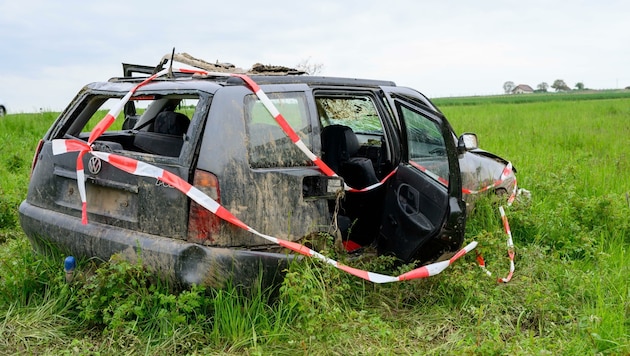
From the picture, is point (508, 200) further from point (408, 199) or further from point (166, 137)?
point (166, 137)

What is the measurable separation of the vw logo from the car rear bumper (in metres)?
0.32

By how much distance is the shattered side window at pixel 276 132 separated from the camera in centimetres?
Result: 349

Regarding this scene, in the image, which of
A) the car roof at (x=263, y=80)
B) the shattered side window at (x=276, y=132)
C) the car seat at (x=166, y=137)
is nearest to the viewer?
the shattered side window at (x=276, y=132)

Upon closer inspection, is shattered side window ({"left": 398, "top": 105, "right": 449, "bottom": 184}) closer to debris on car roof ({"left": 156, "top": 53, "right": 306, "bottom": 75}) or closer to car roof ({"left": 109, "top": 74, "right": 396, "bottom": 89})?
car roof ({"left": 109, "top": 74, "right": 396, "bottom": 89})

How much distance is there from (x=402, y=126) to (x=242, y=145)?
59.7 inches

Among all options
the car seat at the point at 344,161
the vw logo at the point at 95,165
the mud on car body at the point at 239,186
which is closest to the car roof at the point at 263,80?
the mud on car body at the point at 239,186

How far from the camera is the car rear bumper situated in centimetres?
336

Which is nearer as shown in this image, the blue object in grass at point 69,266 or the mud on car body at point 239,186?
the mud on car body at point 239,186

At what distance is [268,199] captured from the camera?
137 inches

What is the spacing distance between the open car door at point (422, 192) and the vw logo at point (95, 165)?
1.91 meters

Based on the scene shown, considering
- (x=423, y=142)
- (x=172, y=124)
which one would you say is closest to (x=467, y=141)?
(x=423, y=142)

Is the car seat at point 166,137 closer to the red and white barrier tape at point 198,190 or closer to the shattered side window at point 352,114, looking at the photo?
the red and white barrier tape at point 198,190

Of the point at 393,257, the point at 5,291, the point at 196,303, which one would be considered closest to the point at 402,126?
the point at 393,257

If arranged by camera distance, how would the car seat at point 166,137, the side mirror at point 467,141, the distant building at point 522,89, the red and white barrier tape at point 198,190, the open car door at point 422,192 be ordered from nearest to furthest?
1. the red and white barrier tape at point 198,190
2. the open car door at point 422,192
3. the car seat at point 166,137
4. the side mirror at point 467,141
5. the distant building at point 522,89
